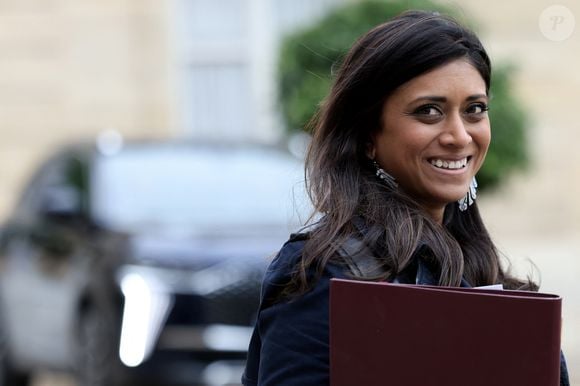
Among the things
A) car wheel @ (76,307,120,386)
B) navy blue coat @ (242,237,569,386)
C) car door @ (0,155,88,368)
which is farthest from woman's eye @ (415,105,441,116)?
car door @ (0,155,88,368)

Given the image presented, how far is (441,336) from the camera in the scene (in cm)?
238

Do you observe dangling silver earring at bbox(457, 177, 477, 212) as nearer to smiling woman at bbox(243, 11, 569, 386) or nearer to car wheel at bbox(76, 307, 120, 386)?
smiling woman at bbox(243, 11, 569, 386)

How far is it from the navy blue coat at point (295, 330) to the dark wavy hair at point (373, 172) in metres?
0.03

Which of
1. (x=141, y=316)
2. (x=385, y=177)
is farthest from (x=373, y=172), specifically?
(x=141, y=316)

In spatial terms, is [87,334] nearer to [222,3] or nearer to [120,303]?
[120,303]

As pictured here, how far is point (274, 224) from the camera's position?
8375 millimetres

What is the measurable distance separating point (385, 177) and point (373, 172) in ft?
0.10

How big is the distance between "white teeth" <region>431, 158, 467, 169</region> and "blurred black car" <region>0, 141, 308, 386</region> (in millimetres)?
4158

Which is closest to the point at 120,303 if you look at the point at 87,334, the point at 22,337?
the point at 87,334

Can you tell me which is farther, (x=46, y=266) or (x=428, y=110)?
(x=46, y=266)

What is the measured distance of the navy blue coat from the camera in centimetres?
249

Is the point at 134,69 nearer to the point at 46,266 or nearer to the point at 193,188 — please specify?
the point at 46,266

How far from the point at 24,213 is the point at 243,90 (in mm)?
8208

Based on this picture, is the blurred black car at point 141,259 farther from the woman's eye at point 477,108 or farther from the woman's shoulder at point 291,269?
the woman's shoulder at point 291,269
